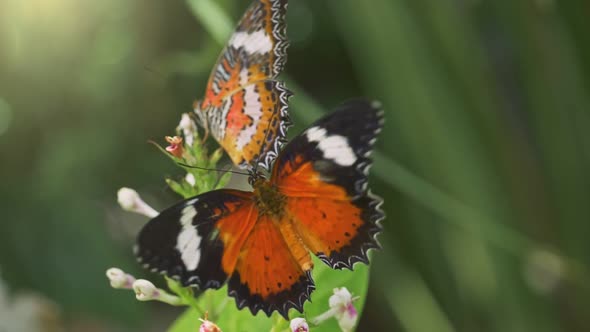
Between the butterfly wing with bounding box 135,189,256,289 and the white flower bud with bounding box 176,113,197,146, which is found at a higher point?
the white flower bud with bounding box 176,113,197,146

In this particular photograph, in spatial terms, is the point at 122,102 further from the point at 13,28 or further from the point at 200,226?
the point at 200,226

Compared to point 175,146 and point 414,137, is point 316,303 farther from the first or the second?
point 414,137

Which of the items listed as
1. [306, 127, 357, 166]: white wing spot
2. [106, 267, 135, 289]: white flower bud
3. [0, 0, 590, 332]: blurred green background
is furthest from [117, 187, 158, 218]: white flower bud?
[0, 0, 590, 332]: blurred green background

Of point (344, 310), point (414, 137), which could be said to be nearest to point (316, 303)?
point (344, 310)

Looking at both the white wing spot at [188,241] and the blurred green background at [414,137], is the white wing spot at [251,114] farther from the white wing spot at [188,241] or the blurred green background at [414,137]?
the blurred green background at [414,137]

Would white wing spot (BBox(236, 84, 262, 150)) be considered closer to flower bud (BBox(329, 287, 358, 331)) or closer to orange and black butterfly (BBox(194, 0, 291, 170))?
orange and black butterfly (BBox(194, 0, 291, 170))

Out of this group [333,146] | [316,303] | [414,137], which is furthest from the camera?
[414,137]

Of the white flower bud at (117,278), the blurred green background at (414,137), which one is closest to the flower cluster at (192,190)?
the white flower bud at (117,278)
